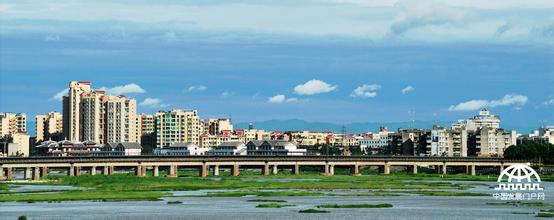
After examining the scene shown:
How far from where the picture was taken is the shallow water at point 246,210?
245ft

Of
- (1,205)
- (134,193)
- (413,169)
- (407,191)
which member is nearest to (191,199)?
(134,193)

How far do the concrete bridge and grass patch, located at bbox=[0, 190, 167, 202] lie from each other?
45.5 m

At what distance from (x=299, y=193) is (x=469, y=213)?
28307mm

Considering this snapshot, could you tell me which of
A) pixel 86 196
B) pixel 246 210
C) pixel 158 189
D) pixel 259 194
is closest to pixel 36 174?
pixel 158 189

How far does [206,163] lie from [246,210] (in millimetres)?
86635

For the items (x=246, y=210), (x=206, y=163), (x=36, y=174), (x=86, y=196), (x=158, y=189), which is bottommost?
(x=246, y=210)

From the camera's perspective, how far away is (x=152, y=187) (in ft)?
391

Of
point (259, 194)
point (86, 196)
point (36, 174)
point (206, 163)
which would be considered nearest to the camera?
point (86, 196)

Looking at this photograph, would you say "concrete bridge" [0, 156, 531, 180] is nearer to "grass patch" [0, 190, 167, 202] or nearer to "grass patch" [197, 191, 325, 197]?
"grass patch" [0, 190, 167, 202]

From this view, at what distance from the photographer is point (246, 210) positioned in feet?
265

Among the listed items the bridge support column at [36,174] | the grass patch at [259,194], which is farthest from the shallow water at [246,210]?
the bridge support column at [36,174]

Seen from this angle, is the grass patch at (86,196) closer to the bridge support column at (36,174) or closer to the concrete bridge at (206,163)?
the bridge support column at (36,174)

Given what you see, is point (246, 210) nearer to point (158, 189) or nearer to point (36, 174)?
point (158, 189)

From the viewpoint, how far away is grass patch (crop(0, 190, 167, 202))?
93.4 meters
